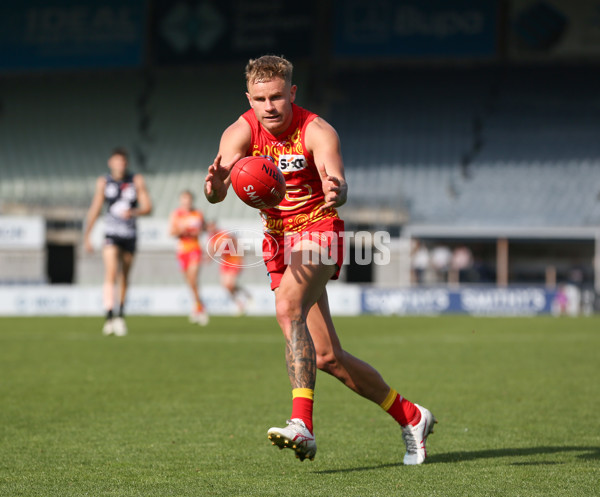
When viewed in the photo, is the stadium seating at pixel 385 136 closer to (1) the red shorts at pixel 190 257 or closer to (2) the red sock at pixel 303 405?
(1) the red shorts at pixel 190 257

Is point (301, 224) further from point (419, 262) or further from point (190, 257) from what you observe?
point (419, 262)

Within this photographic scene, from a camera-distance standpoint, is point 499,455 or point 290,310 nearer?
point 290,310

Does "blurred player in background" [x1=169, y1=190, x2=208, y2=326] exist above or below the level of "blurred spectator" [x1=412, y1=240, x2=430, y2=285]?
above

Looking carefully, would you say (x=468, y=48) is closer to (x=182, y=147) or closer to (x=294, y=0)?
(x=294, y=0)

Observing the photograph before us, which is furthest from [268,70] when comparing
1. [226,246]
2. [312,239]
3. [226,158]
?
[226,246]

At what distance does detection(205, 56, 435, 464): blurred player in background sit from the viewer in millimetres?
4203

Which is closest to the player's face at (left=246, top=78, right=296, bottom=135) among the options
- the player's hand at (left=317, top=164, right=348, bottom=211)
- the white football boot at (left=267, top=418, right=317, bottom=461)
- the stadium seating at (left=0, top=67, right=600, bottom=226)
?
the player's hand at (left=317, top=164, right=348, bottom=211)

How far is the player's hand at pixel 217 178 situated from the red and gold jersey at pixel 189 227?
11.6m

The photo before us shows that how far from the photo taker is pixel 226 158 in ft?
14.4

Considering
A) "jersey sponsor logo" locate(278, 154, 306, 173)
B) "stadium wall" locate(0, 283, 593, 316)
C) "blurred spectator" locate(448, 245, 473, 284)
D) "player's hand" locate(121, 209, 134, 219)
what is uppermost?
"jersey sponsor logo" locate(278, 154, 306, 173)

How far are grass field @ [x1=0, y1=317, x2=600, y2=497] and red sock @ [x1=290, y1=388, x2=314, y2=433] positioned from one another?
28cm

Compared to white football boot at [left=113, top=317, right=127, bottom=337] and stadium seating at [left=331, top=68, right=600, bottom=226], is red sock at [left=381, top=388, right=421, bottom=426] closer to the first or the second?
white football boot at [left=113, top=317, right=127, bottom=337]

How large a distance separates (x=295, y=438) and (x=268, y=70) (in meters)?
1.77

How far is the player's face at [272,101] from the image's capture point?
4.31 meters
